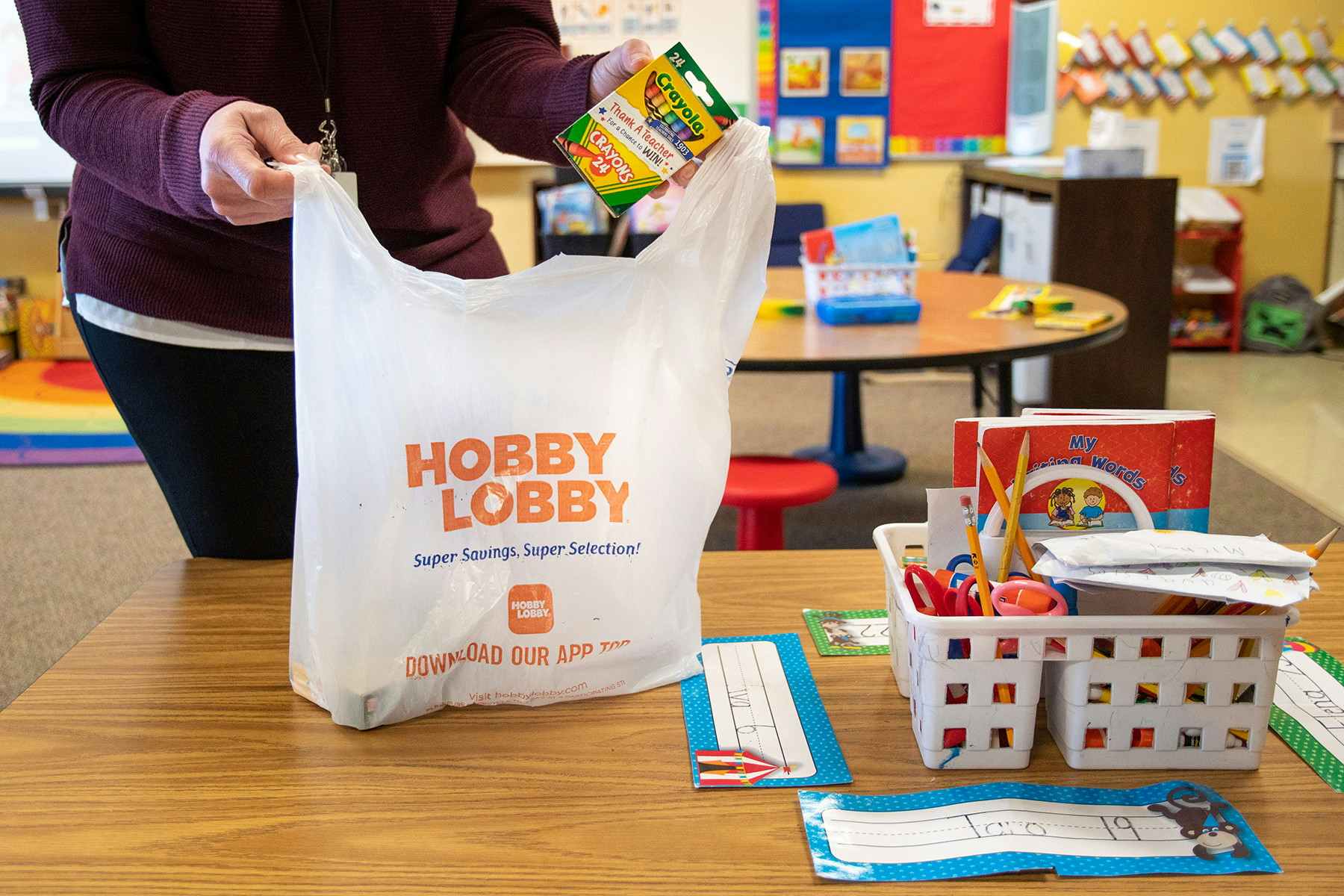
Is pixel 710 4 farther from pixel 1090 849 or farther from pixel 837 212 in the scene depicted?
pixel 1090 849

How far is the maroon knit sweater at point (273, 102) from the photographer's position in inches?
39.0

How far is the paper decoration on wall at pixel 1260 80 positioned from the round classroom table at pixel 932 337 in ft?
9.40

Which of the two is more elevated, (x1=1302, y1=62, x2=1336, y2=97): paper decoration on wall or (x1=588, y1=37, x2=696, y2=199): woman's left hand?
(x1=1302, y1=62, x2=1336, y2=97): paper decoration on wall

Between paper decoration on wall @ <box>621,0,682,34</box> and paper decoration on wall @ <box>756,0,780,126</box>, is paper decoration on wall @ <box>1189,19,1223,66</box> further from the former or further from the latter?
paper decoration on wall @ <box>621,0,682,34</box>

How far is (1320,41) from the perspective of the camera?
5.14 meters

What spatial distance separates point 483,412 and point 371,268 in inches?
4.6

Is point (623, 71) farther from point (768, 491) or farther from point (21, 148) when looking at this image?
point (21, 148)

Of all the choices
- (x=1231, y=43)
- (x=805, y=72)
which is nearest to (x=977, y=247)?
(x=805, y=72)

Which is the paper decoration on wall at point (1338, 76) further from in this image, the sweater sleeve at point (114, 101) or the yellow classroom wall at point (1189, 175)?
the sweater sleeve at point (114, 101)

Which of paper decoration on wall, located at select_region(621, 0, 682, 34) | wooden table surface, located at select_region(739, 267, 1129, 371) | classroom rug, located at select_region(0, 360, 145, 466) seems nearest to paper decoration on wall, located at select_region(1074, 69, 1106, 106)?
paper decoration on wall, located at select_region(621, 0, 682, 34)

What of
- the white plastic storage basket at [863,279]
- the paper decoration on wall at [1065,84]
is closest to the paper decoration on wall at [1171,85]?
the paper decoration on wall at [1065,84]

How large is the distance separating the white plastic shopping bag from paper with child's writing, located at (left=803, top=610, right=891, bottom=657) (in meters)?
0.14

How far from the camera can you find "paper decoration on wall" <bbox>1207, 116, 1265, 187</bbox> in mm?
5234

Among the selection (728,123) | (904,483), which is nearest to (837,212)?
(904,483)
